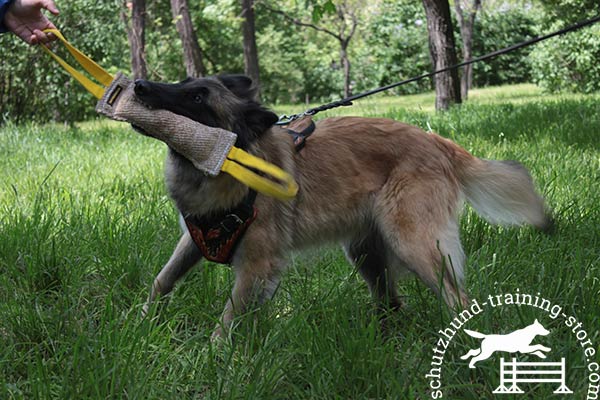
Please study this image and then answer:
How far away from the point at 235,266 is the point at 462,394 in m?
1.19

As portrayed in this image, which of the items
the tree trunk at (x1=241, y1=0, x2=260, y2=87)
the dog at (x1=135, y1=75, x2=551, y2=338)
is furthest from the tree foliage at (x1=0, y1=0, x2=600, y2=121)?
the dog at (x1=135, y1=75, x2=551, y2=338)

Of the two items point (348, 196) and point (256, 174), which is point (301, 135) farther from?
point (256, 174)

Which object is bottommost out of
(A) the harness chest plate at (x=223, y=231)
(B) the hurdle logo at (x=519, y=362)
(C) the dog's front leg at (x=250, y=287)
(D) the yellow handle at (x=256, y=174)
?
(B) the hurdle logo at (x=519, y=362)

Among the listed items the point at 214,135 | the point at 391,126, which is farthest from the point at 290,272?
the point at 214,135

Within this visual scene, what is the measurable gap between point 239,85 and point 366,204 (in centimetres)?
91

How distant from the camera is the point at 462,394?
2072 mm

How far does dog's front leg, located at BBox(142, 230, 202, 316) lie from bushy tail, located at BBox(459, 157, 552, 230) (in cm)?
154

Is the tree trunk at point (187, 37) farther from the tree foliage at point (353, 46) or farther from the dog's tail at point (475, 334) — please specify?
the dog's tail at point (475, 334)

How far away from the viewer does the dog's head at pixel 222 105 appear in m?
2.60

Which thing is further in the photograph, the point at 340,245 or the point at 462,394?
the point at 340,245

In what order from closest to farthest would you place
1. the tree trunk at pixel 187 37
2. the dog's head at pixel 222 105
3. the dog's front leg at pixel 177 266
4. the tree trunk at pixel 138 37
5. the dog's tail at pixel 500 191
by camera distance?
the dog's head at pixel 222 105, the dog's front leg at pixel 177 266, the dog's tail at pixel 500 191, the tree trunk at pixel 187 37, the tree trunk at pixel 138 37

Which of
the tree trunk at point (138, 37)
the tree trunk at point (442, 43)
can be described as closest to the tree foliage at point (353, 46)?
the tree trunk at point (138, 37)

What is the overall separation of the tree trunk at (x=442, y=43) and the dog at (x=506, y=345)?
859 cm

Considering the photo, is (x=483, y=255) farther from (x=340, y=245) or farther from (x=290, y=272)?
(x=290, y=272)
